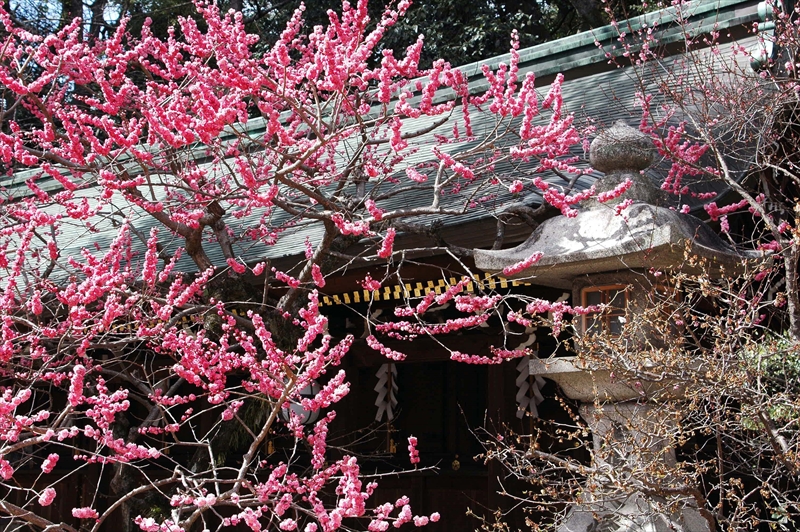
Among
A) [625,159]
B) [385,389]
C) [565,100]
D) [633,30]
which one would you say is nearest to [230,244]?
[625,159]

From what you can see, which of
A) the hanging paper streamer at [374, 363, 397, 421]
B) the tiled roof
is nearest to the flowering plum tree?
the tiled roof

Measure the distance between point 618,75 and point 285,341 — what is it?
366 cm

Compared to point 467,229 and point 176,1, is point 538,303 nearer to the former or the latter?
point 467,229

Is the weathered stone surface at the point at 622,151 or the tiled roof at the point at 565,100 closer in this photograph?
the weathered stone surface at the point at 622,151

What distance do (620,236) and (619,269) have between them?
223 mm

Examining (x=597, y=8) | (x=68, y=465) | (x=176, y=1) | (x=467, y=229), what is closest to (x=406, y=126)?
(x=467, y=229)

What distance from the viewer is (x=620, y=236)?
140 inches

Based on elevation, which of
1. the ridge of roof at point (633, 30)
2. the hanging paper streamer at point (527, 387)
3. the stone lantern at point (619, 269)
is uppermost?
the ridge of roof at point (633, 30)

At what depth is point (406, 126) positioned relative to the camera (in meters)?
7.60

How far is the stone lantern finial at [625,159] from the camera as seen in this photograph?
383 cm

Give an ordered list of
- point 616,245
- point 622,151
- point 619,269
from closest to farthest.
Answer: point 616,245 < point 619,269 < point 622,151

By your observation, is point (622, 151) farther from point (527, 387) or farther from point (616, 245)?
point (527, 387)

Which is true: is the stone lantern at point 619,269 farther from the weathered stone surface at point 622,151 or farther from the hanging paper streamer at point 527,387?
the hanging paper streamer at point 527,387

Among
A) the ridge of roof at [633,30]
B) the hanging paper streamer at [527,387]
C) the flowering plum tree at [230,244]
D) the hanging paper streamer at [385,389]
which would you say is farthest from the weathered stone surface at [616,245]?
the hanging paper streamer at [385,389]
